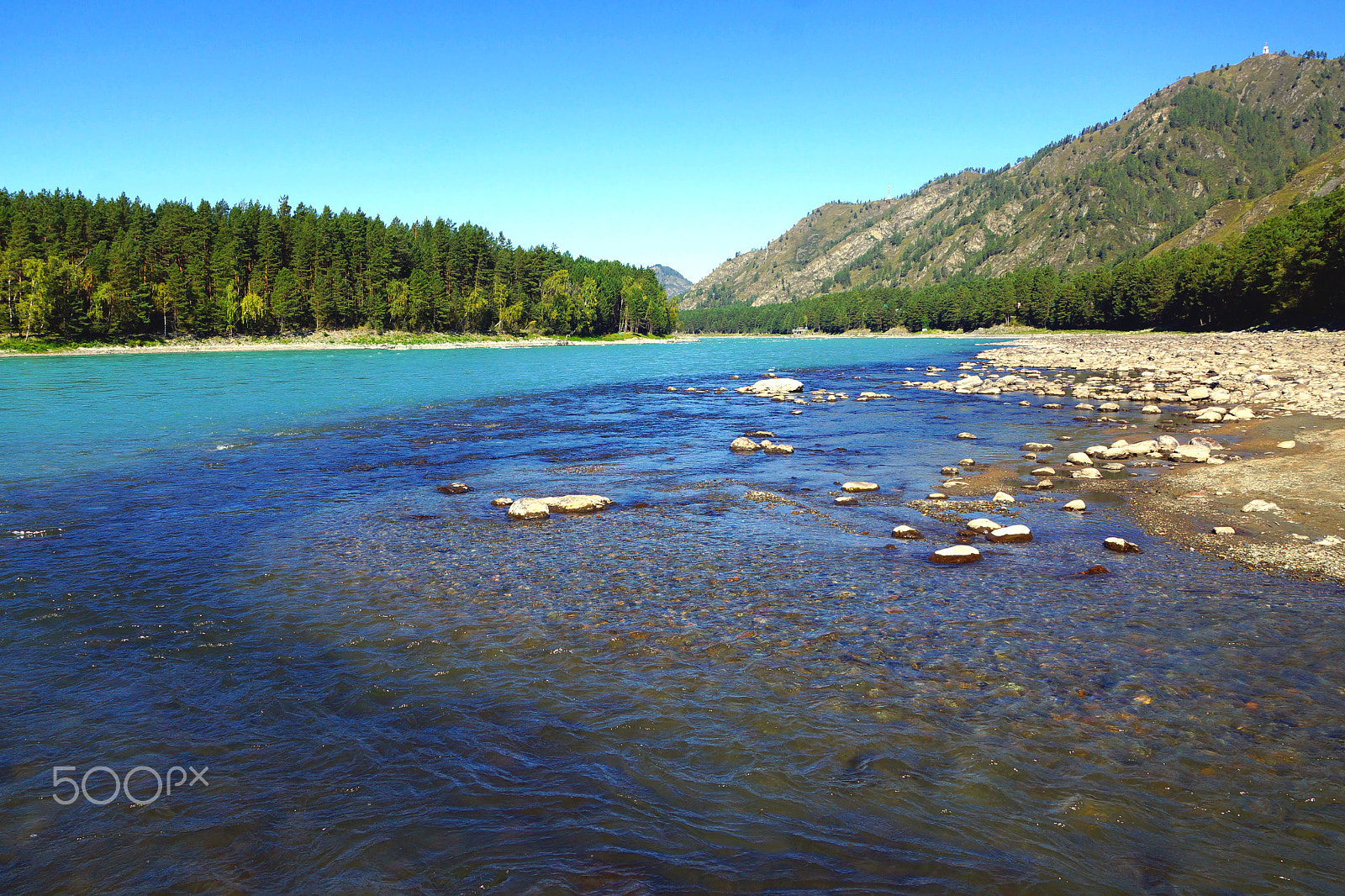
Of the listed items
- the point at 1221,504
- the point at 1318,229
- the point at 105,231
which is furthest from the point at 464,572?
the point at 105,231

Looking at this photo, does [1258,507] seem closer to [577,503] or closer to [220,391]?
[577,503]

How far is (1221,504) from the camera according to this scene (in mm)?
15297

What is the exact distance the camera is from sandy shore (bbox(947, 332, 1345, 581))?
13031mm

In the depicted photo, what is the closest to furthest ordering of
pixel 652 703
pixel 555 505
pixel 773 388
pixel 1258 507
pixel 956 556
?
pixel 652 703 → pixel 956 556 → pixel 1258 507 → pixel 555 505 → pixel 773 388

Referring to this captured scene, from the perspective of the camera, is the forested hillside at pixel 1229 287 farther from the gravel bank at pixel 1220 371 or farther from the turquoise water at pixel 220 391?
the turquoise water at pixel 220 391

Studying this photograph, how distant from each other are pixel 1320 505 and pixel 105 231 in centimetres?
14416

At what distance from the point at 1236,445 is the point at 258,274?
438ft

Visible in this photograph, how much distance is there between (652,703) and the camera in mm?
7719

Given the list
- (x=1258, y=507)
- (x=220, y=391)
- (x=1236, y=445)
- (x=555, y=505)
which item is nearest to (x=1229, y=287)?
(x=1236, y=445)

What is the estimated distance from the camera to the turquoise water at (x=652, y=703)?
5.38 meters

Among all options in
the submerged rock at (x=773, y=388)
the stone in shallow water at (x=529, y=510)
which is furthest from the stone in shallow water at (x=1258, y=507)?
the submerged rock at (x=773, y=388)

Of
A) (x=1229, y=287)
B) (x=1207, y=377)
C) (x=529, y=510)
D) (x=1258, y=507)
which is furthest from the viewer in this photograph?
(x=1229, y=287)

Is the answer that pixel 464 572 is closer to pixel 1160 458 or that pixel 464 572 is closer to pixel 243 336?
pixel 1160 458

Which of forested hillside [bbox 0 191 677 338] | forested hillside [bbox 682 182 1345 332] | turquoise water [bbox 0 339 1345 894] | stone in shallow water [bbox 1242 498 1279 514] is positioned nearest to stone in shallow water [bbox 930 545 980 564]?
turquoise water [bbox 0 339 1345 894]
